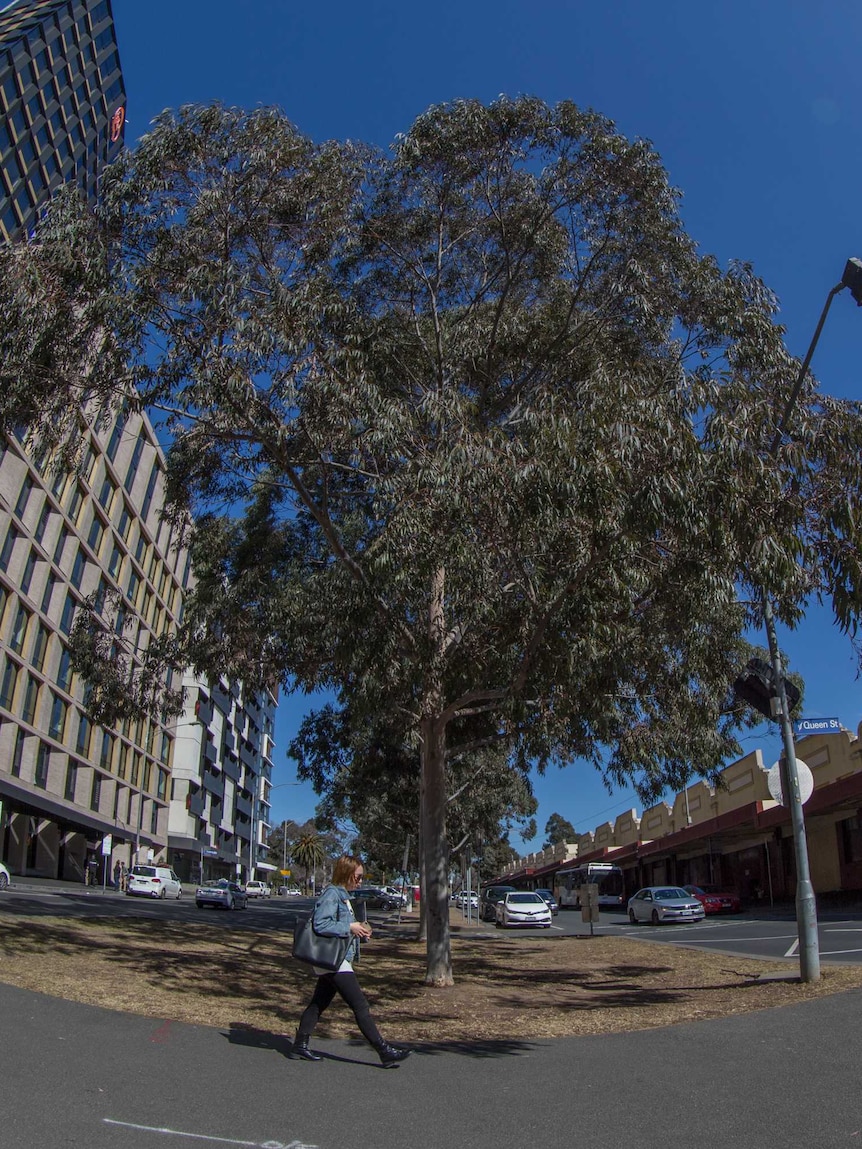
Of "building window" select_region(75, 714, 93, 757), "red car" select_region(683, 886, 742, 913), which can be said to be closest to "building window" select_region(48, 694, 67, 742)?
"building window" select_region(75, 714, 93, 757)

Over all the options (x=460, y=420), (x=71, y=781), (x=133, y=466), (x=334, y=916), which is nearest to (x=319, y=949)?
(x=334, y=916)

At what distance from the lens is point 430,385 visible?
15359 millimetres

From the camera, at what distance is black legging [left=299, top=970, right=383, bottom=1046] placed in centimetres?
666

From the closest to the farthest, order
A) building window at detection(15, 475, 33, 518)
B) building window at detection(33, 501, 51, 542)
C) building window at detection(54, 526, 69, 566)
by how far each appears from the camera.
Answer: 1. building window at detection(15, 475, 33, 518)
2. building window at detection(33, 501, 51, 542)
3. building window at detection(54, 526, 69, 566)

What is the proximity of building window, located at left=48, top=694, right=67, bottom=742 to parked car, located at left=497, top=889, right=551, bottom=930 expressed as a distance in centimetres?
2419

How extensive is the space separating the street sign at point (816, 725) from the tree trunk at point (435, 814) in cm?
477

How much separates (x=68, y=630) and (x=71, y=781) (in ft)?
28.2

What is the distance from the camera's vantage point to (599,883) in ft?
186

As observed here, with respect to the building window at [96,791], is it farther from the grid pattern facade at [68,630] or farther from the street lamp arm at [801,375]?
the street lamp arm at [801,375]

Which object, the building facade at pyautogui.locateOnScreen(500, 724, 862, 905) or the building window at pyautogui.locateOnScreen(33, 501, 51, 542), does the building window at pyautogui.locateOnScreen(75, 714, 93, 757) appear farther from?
the building facade at pyautogui.locateOnScreen(500, 724, 862, 905)

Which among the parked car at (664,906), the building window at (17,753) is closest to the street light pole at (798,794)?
the parked car at (664,906)

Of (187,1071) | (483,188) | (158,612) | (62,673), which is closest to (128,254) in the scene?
(483,188)

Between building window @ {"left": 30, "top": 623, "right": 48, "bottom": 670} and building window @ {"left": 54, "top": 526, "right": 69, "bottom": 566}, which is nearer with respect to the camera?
building window @ {"left": 30, "top": 623, "right": 48, "bottom": 670}

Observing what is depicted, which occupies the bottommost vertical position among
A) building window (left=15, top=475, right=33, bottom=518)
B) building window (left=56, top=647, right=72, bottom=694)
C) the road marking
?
the road marking
